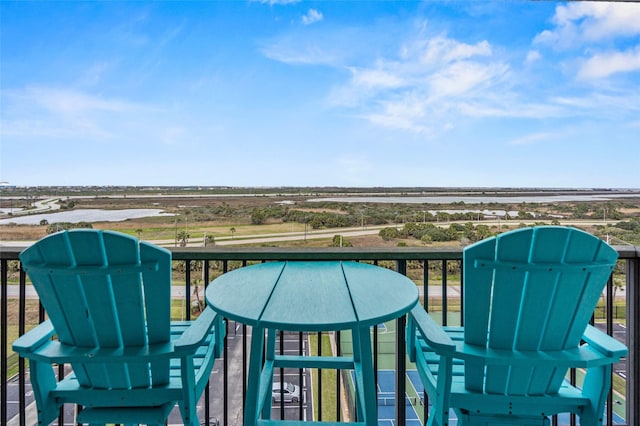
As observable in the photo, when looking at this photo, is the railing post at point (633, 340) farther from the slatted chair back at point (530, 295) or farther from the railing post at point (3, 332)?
the railing post at point (3, 332)

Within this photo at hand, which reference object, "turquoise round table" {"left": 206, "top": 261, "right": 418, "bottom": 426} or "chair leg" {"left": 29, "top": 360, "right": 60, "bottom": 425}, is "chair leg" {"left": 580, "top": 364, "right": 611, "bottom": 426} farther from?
"chair leg" {"left": 29, "top": 360, "right": 60, "bottom": 425}

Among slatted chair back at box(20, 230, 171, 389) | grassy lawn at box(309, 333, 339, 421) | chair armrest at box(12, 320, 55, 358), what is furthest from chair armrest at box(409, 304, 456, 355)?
grassy lawn at box(309, 333, 339, 421)

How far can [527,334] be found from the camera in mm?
1280

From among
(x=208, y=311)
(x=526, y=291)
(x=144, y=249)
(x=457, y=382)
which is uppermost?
(x=144, y=249)

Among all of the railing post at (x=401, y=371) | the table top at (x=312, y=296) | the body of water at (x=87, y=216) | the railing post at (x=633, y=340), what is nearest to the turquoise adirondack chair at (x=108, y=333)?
the table top at (x=312, y=296)

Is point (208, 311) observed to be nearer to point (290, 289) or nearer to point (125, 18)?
point (290, 289)

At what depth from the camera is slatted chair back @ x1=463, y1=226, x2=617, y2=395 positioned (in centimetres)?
123

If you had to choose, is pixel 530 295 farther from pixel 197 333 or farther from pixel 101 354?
pixel 101 354

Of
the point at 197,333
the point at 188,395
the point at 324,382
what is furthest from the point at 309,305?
the point at 324,382

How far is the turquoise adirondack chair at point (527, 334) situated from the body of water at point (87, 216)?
13.0 feet

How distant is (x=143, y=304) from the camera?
1271mm

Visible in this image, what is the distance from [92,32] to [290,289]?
7.23 metres

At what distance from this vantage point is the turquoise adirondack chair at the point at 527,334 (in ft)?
4.03

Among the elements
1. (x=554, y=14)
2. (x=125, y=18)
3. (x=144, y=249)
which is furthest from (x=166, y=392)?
(x=554, y=14)
